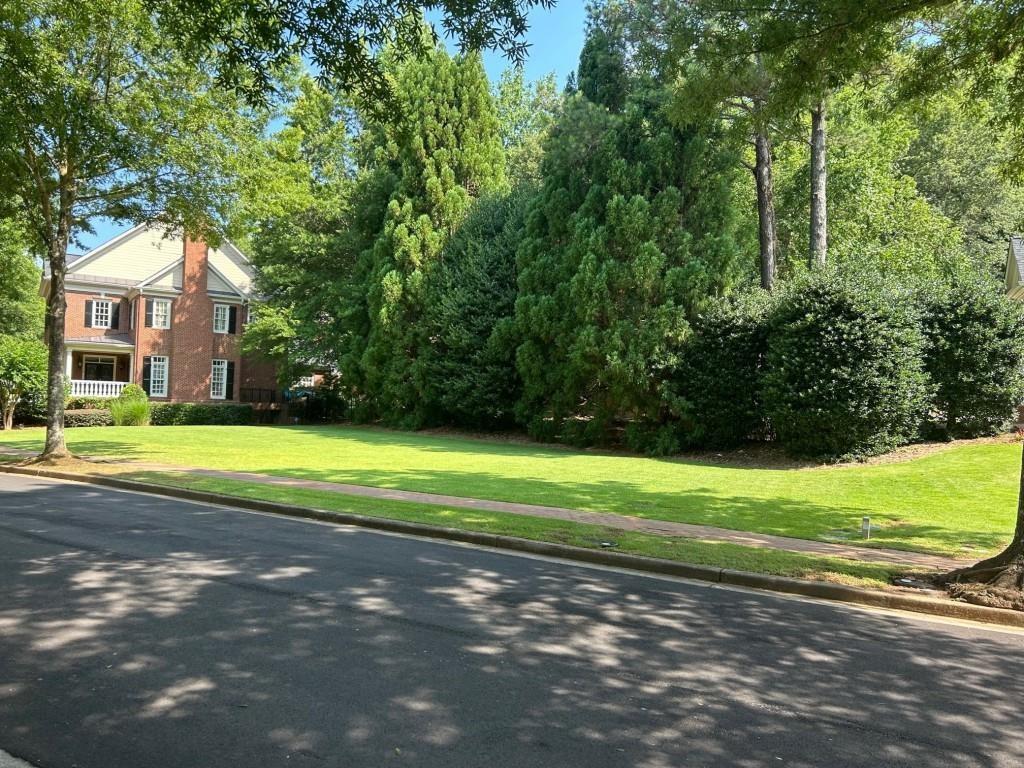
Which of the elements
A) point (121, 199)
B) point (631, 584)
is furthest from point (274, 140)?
point (631, 584)

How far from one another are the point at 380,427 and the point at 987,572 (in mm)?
28876

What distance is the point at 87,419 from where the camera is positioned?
32.7 m

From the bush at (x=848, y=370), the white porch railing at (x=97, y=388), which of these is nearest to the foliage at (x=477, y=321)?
the bush at (x=848, y=370)

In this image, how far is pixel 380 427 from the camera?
34.1 m

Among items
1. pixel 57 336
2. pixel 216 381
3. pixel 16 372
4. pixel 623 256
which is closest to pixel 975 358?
pixel 623 256

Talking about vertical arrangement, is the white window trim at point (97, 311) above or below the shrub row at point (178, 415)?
above

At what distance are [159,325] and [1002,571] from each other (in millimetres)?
43095

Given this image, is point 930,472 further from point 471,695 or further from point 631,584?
point 471,695

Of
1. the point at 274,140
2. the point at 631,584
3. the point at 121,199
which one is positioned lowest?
the point at 631,584

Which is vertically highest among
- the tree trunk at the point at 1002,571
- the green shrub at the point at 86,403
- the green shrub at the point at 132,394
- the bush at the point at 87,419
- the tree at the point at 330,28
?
the tree at the point at 330,28

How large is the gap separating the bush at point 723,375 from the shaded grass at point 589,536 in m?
12.6

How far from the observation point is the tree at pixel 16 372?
1144 inches

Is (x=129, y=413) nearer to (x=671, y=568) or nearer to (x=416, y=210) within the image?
(x=416, y=210)

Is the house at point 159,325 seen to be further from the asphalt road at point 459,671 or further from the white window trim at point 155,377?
the asphalt road at point 459,671
